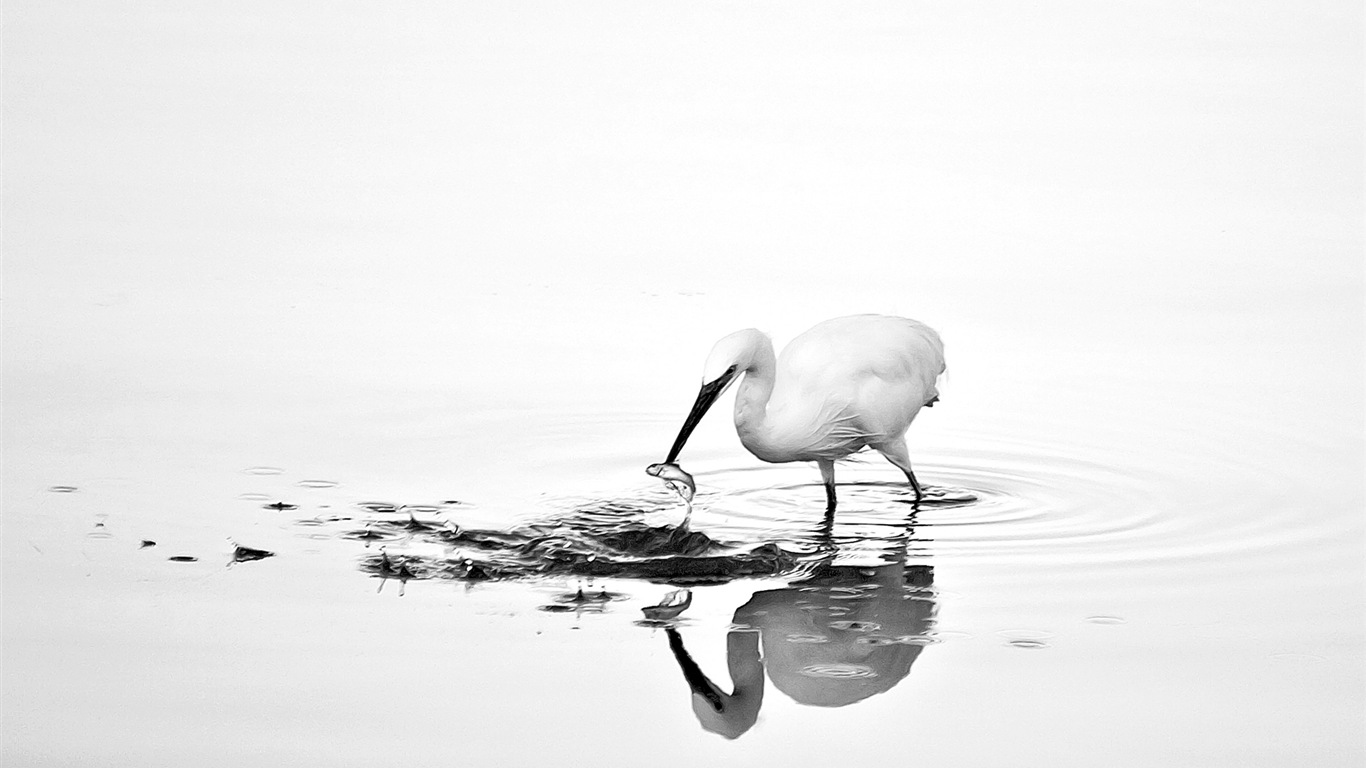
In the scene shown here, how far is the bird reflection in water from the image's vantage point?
210 inches

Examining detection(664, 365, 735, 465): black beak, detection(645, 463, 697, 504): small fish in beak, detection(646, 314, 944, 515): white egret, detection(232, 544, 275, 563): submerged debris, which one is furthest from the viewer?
detection(646, 314, 944, 515): white egret

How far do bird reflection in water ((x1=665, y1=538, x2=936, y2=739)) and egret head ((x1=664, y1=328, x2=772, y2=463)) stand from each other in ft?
2.46

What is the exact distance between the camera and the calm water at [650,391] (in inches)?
210

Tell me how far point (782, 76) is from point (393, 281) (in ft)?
18.0

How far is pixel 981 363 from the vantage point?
30.4 feet

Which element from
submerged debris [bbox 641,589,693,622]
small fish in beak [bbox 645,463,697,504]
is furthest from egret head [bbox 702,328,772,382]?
submerged debris [bbox 641,589,693,622]

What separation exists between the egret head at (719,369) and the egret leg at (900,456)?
848mm

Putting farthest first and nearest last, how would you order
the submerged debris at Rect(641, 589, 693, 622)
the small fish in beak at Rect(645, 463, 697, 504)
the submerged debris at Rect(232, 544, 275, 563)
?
the small fish in beak at Rect(645, 463, 697, 504)
the submerged debris at Rect(232, 544, 275, 563)
the submerged debris at Rect(641, 589, 693, 622)

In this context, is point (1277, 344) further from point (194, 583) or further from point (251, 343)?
point (194, 583)

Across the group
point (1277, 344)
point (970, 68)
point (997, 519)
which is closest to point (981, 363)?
point (1277, 344)

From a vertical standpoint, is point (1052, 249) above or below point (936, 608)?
above

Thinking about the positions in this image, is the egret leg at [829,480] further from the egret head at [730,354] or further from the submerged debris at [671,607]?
the submerged debris at [671,607]

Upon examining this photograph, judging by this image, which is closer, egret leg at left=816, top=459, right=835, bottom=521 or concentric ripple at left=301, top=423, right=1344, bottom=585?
concentric ripple at left=301, top=423, right=1344, bottom=585

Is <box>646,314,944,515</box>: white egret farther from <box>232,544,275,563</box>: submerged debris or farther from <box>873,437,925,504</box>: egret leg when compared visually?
<box>232,544,275,563</box>: submerged debris
